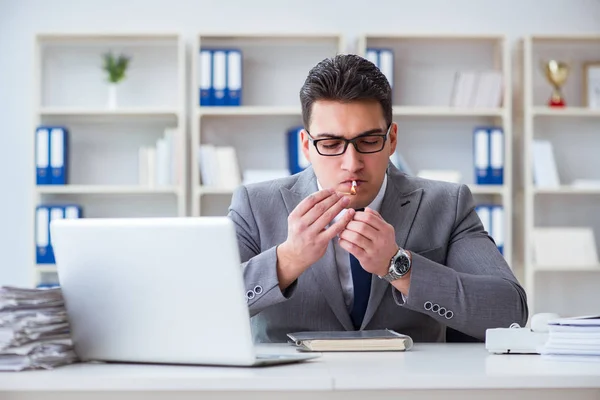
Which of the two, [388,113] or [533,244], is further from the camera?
[533,244]

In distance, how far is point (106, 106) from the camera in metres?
4.62

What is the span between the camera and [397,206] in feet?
7.13

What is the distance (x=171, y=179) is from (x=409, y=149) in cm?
122

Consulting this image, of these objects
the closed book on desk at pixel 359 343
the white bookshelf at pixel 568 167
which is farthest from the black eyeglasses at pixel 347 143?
the white bookshelf at pixel 568 167

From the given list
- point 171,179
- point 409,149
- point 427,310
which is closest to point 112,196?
point 171,179

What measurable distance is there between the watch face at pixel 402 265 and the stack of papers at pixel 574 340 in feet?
1.11

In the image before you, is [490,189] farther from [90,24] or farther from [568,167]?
[90,24]

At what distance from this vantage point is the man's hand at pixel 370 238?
176 cm

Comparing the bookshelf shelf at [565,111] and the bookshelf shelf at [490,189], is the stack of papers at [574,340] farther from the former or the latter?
the bookshelf shelf at [565,111]

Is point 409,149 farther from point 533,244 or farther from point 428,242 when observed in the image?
point 428,242

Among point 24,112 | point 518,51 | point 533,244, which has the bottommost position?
point 533,244

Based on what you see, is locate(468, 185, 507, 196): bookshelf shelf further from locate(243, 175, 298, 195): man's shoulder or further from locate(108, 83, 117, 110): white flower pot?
locate(243, 175, 298, 195): man's shoulder

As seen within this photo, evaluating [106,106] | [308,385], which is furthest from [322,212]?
[106,106]

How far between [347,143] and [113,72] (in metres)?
2.75
